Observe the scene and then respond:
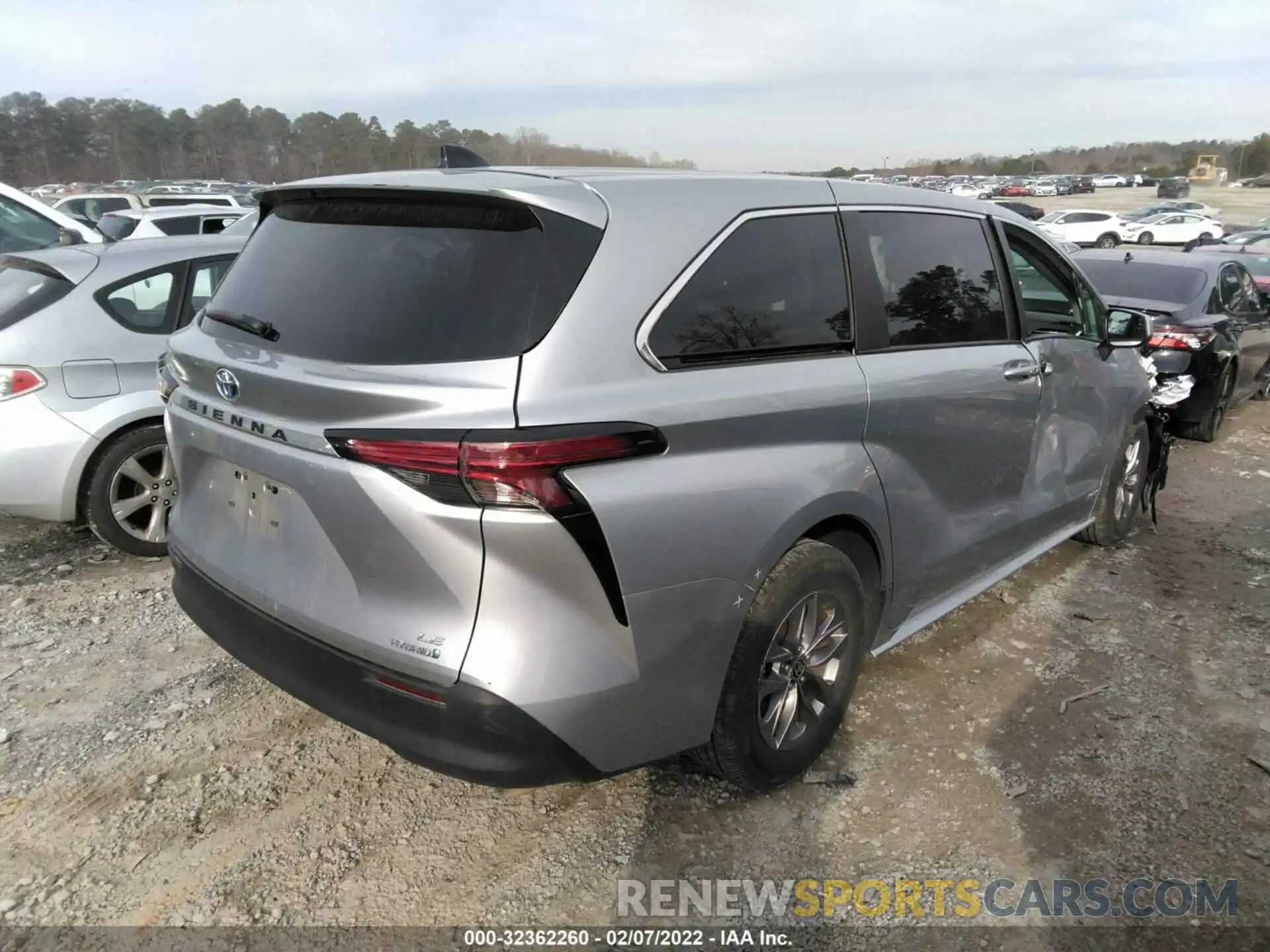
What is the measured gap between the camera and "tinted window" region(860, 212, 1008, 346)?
296cm

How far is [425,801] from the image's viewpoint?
8.96 feet

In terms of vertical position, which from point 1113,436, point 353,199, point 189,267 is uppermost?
point 353,199

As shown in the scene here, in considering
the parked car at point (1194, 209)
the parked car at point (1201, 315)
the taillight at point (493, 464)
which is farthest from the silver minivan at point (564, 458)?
the parked car at point (1194, 209)

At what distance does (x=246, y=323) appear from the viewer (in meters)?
2.44

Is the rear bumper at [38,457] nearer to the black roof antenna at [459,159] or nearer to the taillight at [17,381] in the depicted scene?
the taillight at [17,381]

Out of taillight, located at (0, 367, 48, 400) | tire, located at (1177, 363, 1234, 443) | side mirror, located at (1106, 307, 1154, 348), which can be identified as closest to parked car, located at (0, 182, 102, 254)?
taillight, located at (0, 367, 48, 400)

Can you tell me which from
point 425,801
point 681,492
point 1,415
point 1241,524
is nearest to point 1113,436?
point 1241,524

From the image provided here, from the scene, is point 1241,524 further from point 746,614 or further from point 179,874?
point 179,874

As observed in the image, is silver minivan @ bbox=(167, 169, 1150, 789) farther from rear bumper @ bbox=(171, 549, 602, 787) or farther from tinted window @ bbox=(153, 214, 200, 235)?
tinted window @ bbox=(153, 214, 200, 235)

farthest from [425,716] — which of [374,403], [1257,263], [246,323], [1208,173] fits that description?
[1208,173]

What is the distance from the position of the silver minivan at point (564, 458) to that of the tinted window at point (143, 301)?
1975 mm

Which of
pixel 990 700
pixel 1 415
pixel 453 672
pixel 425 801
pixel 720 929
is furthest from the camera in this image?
pixel 1 415

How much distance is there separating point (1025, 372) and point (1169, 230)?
3903cm

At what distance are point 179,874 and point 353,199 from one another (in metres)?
1.93
